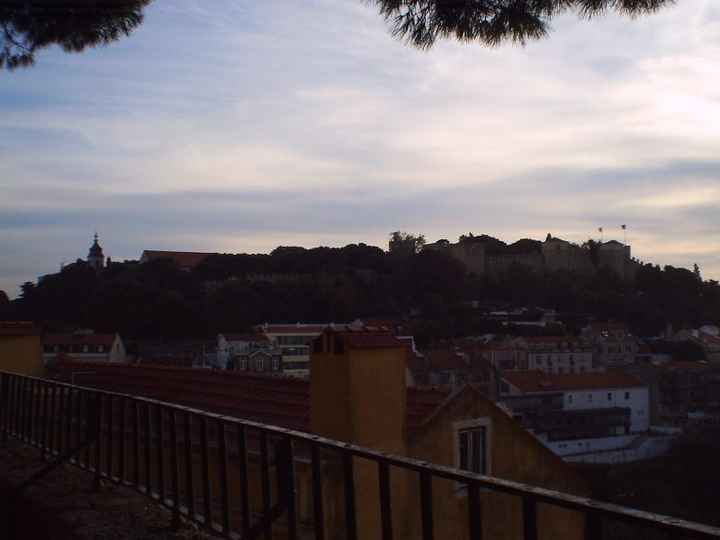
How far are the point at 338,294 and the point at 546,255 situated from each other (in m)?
65.7

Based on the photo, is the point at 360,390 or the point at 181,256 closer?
the point at 360,390

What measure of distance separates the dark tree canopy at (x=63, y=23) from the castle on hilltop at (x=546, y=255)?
114 meters

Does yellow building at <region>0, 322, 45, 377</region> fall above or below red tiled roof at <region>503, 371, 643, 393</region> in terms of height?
above

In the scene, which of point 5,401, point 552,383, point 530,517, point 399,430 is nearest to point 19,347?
point 5,401

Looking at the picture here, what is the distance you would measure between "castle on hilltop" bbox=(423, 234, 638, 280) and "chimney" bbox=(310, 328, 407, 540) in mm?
113687

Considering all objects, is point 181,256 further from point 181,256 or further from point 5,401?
point 5,401

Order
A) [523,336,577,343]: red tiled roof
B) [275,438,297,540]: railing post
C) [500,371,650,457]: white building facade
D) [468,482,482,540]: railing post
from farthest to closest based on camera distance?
[523,336,577,343]: red tiled roof → [500,371,650,457]: white building facade → [275,438,297,540]: railing post → [468,482,482,540]: railing post

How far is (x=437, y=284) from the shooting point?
3627 inches

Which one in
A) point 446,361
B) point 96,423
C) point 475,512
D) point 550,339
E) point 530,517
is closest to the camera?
point 530,517

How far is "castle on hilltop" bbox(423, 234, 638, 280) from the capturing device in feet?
411

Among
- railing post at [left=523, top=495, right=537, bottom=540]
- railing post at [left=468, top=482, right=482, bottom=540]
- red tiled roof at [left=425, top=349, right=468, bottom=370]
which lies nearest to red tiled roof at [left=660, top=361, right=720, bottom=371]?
red tiled roof at [left=425, top=349, right=468, bottom=370]

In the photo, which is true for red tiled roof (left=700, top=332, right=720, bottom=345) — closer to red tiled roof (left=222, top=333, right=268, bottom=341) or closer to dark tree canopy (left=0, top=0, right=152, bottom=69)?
red tiled roof (left=222, top=333, right=268, bottom=341)

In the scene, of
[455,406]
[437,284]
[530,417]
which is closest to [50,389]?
[455,406]

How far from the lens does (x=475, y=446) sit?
33.1 ft
